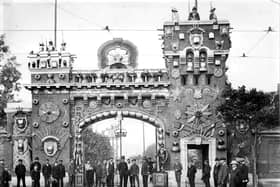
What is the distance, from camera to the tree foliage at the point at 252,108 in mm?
23969

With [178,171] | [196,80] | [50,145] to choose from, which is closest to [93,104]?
[50,145]

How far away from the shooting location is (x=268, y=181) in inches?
1021

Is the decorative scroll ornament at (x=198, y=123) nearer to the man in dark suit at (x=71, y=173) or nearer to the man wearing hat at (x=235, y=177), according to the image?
the man in dark suit at (x=71, y=173)

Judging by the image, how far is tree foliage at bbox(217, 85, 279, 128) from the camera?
78.6 feet

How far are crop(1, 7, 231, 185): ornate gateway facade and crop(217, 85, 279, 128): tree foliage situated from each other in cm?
213

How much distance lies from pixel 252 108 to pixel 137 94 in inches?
229

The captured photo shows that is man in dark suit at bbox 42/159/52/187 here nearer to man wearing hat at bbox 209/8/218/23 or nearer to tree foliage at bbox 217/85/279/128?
tree foliage at bbox 217/85/279/128

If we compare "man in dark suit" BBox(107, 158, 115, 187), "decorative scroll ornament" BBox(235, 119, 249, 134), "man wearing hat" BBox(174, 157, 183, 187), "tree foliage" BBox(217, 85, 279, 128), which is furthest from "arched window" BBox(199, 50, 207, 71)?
"man in dark suit" BBox(107, 158, 115, 187)

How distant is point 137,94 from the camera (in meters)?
26.9

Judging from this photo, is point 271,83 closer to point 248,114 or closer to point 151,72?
point 248,114

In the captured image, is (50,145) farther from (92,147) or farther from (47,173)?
(92,147)

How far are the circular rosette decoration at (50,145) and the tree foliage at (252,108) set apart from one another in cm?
849

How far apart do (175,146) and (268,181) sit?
468 centimetres

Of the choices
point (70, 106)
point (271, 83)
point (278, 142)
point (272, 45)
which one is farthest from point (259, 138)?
point (70, 106)
